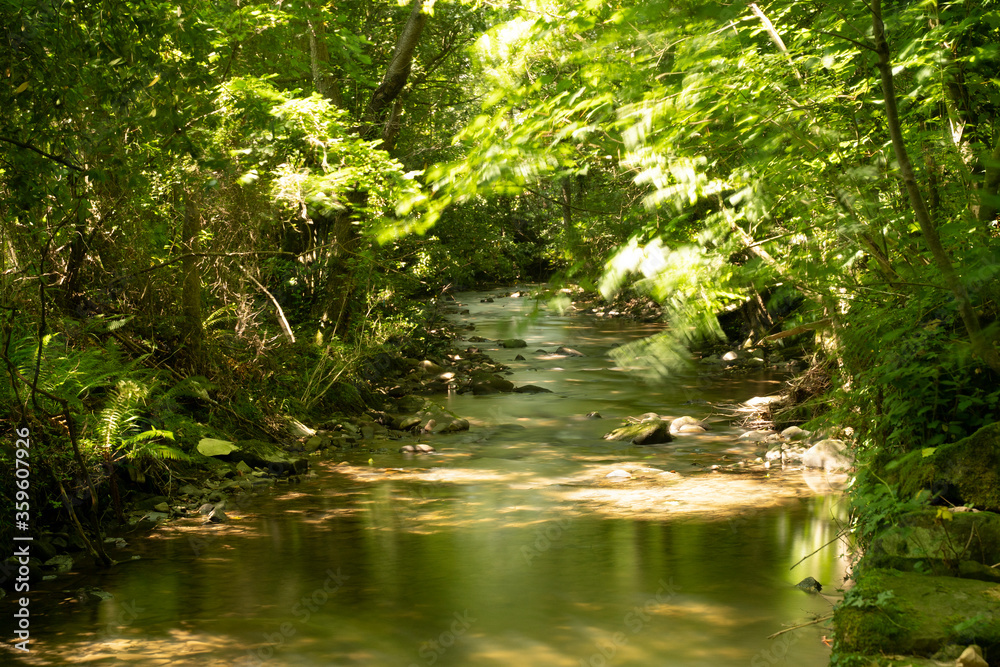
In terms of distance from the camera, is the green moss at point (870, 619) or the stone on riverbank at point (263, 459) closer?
the green moss at point (870, 619)

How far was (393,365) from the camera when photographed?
570 inches

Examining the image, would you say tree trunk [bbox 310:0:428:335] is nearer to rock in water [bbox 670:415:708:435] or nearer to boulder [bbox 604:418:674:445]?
boulder [bbox 604:418:674:445]

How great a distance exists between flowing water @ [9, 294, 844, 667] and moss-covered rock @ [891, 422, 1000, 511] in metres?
1.12

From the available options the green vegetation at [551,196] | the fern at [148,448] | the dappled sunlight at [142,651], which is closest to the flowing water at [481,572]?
the dappled sunlight at [142,651]

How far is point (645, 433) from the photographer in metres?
10.3

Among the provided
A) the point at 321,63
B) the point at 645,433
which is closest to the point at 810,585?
the point at 645,433

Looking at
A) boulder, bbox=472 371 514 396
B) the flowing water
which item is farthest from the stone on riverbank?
boulder, bbox=472 371 514 396

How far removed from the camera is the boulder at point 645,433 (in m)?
10.3

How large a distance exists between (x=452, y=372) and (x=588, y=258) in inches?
471

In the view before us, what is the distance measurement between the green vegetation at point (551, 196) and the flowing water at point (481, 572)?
804 millimetres

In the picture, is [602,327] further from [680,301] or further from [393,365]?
[680,301]

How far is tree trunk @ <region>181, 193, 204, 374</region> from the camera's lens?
918 cm

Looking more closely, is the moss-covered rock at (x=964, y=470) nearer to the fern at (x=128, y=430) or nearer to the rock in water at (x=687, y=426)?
the fern at (x=128, y=430)

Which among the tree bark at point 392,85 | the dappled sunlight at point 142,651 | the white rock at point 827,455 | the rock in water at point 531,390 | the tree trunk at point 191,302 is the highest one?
the tree bark at point 392,85
